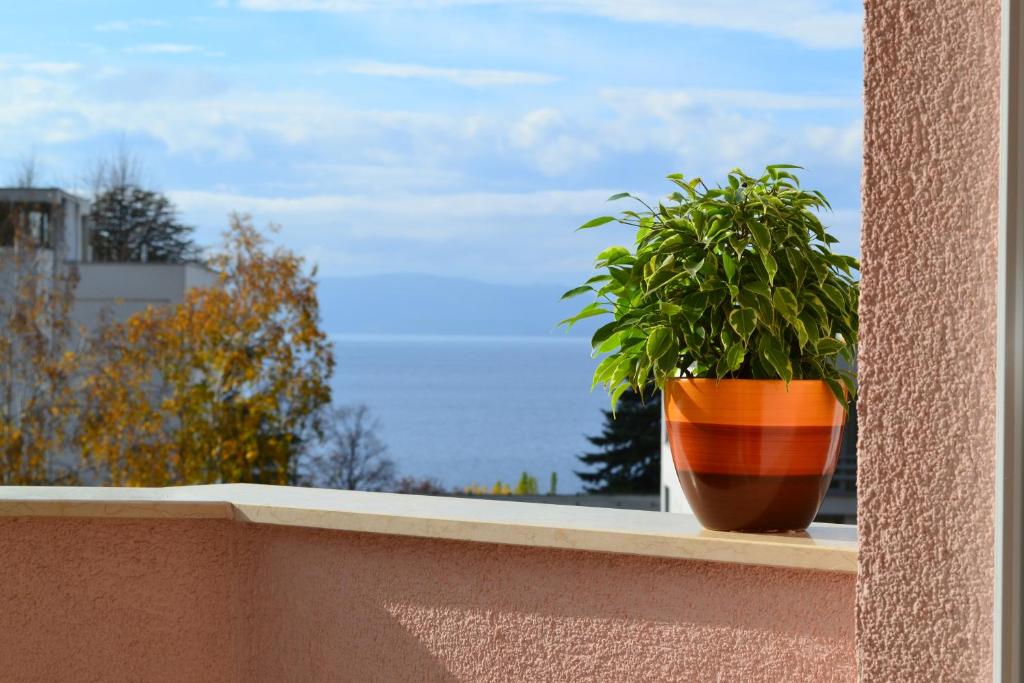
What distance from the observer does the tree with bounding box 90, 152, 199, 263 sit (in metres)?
19.2

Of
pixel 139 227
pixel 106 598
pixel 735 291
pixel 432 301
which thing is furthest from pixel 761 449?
pixel 432 301

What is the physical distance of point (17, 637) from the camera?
6.68ft

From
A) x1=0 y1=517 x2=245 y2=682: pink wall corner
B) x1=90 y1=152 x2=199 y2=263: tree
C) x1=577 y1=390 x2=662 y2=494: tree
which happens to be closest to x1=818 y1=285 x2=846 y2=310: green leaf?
x1=0 y1=517 x2=245 y2=682: pink wall corner

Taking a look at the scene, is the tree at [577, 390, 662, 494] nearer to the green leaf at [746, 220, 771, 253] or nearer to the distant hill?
the distant hill

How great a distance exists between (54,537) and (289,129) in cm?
3682

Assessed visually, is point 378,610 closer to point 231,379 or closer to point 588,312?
point 588,312

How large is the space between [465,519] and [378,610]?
291 millimetres

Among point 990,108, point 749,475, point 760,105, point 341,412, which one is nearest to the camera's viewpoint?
point 990,108

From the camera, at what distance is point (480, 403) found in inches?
2034

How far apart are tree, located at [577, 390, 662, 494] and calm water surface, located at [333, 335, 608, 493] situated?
70 cm

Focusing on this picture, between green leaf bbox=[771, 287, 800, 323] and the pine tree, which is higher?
the pine tree

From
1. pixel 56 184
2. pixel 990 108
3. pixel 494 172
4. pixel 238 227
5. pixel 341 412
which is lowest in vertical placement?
pixel 341 412

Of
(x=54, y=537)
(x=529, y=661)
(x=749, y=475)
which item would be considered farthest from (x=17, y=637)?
(x=749, y=475)

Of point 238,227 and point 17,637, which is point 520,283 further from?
point 17,637
